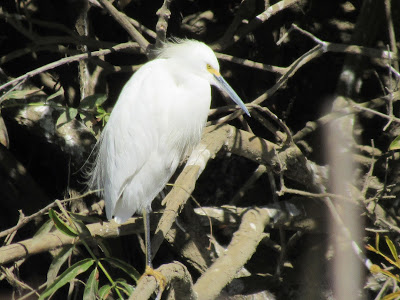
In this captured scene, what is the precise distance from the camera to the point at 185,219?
2.34m

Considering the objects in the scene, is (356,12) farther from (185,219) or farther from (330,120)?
(185,219)

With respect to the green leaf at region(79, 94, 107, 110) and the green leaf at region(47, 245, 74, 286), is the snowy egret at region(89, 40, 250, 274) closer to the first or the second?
the green leaf at region(79, 94, 107, 110)

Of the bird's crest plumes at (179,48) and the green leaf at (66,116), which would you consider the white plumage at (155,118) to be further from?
the green leaf at (66,116)

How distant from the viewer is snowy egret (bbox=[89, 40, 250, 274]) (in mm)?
2096

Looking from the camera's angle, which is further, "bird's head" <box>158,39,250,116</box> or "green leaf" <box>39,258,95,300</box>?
"bird's head" <box>158,39,250,116</box>

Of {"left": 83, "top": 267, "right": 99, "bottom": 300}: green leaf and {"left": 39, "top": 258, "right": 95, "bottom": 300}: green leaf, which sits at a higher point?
{"left": 39, "top": 258, "right": 95, "bottom": 300}: green leaf

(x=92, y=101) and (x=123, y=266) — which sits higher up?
(x=92, y=101)

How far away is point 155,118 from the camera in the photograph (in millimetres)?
2117

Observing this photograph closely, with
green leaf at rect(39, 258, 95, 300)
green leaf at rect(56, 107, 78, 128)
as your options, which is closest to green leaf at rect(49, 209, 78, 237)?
green leaf at rect(39, 258, 95, 300)

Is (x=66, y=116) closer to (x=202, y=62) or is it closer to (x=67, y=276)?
(x=202, y=62)

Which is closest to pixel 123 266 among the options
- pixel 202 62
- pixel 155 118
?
pixel 155 118

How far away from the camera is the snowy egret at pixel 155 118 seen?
2.10m

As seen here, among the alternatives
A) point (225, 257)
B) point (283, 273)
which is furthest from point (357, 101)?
point (225, 257)

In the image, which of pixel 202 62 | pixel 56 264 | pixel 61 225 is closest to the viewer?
pixel 61 225
